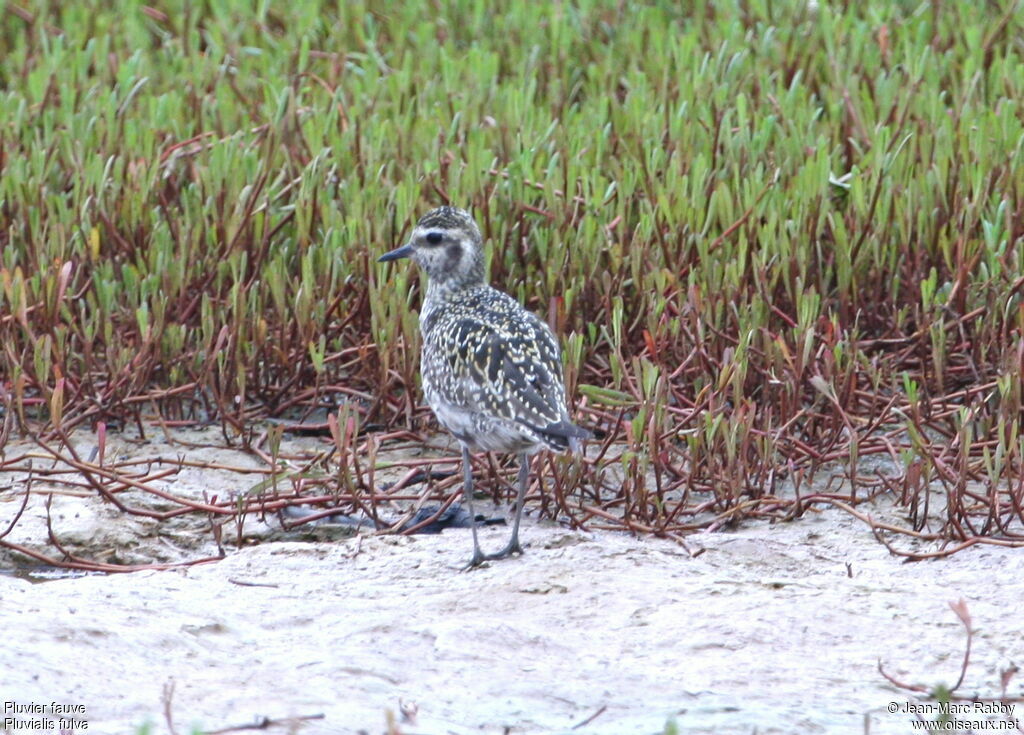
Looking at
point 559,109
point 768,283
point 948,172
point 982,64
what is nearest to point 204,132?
point 559,109

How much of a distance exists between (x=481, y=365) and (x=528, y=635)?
3.78ft

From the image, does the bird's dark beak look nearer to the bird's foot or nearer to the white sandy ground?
the white sandy ground

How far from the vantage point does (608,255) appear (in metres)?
6.63

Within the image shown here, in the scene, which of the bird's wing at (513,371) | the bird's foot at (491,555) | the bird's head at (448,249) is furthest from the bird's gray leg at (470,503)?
the bird's head at (448,249)

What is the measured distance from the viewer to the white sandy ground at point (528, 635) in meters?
3.69

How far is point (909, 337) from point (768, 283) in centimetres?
58

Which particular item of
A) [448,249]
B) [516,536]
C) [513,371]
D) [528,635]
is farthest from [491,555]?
[448,249]

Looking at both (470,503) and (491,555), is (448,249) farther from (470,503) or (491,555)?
(491,555)

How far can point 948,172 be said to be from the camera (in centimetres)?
702

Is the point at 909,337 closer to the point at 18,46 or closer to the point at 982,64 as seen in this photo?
the point at 982,64

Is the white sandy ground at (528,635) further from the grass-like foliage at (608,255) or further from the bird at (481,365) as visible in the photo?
the grass-like foliage at (608,255)

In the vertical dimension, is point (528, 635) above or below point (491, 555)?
above

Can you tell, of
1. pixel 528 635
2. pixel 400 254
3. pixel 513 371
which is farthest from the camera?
pixel 400 254

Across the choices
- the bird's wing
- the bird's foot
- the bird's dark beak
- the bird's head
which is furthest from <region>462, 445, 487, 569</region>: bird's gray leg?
the bird's dark beak
